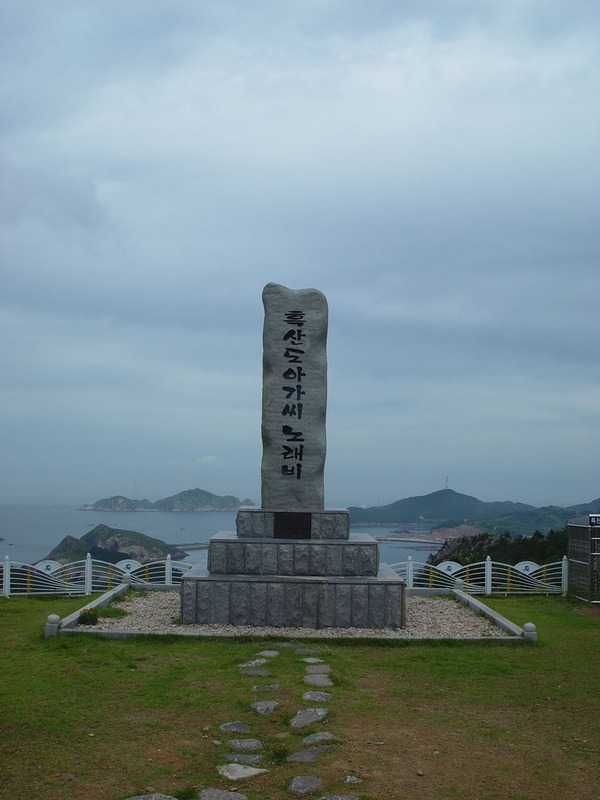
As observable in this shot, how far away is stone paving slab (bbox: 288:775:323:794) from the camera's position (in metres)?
4.17

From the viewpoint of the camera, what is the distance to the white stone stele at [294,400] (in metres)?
10.3

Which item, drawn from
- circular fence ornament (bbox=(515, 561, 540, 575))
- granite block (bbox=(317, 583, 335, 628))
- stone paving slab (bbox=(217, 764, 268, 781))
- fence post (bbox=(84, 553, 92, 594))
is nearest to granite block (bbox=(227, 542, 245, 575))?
granite block (bbox=(317, 583, 335, 628))

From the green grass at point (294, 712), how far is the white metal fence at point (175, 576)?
3708mm

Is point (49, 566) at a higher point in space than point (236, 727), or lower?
higher

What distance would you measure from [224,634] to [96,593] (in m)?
5.01

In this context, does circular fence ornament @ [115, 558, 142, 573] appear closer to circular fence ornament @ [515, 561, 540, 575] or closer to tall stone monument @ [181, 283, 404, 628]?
tall stone monument @ [181, 283, 404, 628]

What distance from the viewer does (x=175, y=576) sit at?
43.1 feet

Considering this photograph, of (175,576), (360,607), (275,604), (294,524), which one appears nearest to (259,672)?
(275,604)

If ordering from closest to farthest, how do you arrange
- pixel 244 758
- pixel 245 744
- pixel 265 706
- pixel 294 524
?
pixel 244 758 → pixel 245 744 → pixel 265 706 → pixel 294 524

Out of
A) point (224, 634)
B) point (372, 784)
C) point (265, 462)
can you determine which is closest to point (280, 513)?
point (265, 462)

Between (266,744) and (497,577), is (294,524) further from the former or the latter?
(497,577)

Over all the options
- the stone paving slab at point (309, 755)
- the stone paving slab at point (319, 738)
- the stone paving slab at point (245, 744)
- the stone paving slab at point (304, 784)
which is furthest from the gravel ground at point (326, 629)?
the stone paving slab at point (304, 784)

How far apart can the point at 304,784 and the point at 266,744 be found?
2.64 ft

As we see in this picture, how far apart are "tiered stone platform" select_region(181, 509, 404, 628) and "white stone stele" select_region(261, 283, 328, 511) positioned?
2.71ft
